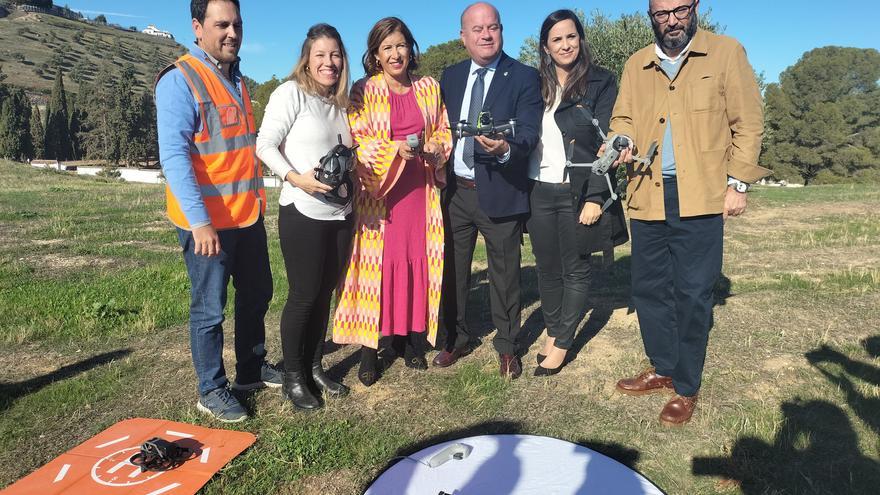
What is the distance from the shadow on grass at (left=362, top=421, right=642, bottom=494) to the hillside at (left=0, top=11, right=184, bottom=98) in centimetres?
9885

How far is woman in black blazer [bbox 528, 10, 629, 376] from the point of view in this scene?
3.76 m

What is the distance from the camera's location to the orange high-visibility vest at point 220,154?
320cm

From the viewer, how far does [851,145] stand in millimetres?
45344

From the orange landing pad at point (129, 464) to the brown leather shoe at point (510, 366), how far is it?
1889 millimetres

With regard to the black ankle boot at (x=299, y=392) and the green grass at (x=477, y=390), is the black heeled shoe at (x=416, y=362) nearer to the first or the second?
the green grass at (x=477, y=390)

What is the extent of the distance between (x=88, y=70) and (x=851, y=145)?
119 m

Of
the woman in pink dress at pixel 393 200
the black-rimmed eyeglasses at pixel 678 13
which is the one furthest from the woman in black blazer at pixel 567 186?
the woman in pink dress at pixel 393 200

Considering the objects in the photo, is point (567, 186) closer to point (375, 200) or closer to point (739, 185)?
point (739, 185)

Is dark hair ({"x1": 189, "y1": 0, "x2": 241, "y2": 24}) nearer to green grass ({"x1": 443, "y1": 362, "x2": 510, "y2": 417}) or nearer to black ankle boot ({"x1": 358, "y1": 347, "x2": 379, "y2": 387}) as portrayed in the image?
black ankle boot ({"x1": 358, "y1": 347, "x2": 379, "y2": 387})

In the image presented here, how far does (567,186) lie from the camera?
13.0 ft

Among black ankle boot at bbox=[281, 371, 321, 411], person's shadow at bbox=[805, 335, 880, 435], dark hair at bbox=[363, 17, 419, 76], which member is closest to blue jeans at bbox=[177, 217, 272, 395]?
black ankle boot at bbox=[281, 371, 321, 411]

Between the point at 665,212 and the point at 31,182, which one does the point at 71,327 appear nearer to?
the point at 665,212

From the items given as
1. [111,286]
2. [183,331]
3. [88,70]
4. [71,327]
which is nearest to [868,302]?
[183,331]

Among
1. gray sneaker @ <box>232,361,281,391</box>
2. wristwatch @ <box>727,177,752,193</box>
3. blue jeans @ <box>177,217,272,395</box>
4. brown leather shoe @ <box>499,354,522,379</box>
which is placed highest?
wristwatch @ <box>727,177,752,193</box>
